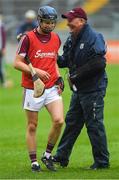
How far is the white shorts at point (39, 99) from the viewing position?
10.9 meters

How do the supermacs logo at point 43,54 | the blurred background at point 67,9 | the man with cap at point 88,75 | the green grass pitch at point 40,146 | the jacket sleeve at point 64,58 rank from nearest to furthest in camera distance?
the green grass pitch at point 40,146 → the supermacs logo at point 43,54 → the man with cap at point 88,75 → the jacket sleeve at point 64,58 → the blurred background at point 67,9

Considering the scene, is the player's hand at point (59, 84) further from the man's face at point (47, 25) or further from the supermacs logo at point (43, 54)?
the man's face at point (47, 25)

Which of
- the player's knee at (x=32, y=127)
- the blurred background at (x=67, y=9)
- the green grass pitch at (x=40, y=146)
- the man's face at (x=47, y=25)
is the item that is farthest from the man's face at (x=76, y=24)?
the blurred background at (x=67, y=9)

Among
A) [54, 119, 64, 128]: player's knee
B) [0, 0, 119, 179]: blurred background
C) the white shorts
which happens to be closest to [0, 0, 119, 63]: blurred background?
[0, 0, 119, 179]: blurred background

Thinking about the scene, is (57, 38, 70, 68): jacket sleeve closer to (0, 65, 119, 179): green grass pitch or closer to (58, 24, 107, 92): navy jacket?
(58, 24, 107, 92): navy jacket

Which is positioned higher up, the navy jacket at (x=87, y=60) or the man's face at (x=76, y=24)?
the man's face at (x=76, y=24)

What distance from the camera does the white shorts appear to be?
10922 mm

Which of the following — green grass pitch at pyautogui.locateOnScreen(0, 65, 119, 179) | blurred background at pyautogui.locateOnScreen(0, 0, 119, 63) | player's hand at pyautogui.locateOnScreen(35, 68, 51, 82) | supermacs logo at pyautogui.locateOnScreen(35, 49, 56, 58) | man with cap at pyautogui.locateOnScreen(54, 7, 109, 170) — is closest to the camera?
green grass pitch at pyautogui.locateOnScreen(0, 65, 119, 179)

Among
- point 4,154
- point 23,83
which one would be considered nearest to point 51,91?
point 23,83

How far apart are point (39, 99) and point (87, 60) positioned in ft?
2.84

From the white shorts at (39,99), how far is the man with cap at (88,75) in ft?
1.14

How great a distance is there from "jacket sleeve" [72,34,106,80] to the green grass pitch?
1.36 meters

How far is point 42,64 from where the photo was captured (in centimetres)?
Result: 1091

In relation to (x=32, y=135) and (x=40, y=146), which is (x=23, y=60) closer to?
(x=32, y=135)
